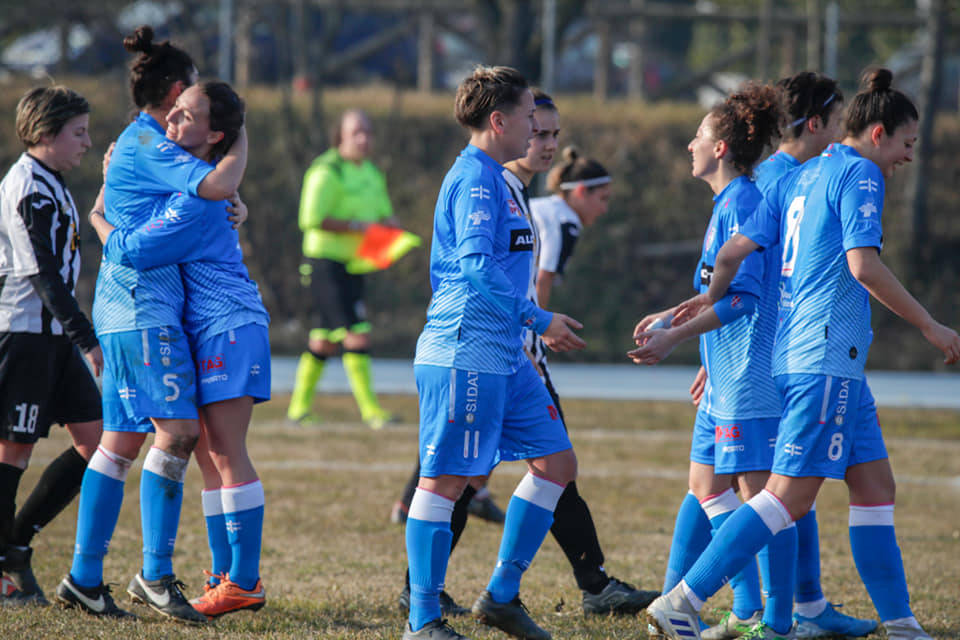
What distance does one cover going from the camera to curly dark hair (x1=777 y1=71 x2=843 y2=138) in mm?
4379

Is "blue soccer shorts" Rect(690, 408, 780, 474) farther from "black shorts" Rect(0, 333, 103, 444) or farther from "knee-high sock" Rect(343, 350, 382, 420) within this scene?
"knee-high sock" Rect(343, 350, 382, 420)

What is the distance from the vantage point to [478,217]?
3.82 meters

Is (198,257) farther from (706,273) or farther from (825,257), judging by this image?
(825,257)

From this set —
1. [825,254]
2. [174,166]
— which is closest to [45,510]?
[174,166]

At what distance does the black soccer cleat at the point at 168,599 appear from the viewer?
4.28 meters

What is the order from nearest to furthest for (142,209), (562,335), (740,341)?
(562,335) → (740,341) → (142,209)

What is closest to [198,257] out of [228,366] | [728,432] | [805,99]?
[228,366]

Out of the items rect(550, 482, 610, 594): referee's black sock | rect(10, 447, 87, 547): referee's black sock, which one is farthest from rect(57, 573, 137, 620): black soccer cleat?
rect(550, 482, 610, 594): referee's black sock

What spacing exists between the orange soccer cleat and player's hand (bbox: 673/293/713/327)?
1885 millimetres

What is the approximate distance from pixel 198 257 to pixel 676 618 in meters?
2.20

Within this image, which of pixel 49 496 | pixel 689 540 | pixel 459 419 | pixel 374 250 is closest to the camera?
pixel 459 419

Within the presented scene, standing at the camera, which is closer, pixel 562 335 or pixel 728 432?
pixel 562 335

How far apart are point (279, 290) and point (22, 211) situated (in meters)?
14.5

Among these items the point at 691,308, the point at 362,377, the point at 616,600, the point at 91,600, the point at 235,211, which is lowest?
the point at 616,600
